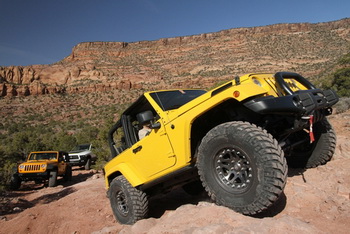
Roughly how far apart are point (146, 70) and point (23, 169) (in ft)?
233

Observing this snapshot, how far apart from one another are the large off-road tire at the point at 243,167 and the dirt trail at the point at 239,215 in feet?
0.52

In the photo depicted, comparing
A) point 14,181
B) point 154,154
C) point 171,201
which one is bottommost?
point 14,181

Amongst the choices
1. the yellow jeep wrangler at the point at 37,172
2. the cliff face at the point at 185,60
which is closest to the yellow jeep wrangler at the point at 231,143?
the yellow jeep wrangler at the point at 37,172

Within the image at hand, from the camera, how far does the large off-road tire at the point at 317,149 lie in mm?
3652

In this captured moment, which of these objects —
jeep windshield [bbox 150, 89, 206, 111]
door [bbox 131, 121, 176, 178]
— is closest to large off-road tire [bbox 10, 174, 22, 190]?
door [bbox 131, 121, 176, 178]

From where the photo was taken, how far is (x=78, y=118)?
5097 centimetres

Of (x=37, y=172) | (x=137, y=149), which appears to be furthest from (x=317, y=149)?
(x=37, y=172)

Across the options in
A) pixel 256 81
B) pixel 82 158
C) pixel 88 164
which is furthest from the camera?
pixel 88 164

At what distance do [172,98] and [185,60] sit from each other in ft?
271

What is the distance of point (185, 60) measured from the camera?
84.1 meters

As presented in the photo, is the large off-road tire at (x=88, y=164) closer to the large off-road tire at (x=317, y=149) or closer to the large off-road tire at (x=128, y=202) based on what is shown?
the large off-road tire at (x=128, y=202)

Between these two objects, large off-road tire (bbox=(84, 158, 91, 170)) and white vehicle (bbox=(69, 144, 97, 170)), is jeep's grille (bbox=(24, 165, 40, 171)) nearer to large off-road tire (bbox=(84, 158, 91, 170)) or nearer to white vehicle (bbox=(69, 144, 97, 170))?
white vehicle (bbox=(69, 144, 97, 170))

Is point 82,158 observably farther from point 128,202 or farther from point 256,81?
point 256,81

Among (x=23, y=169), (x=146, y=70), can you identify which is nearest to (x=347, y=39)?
(x=146, y=70)
